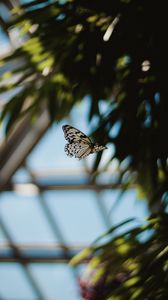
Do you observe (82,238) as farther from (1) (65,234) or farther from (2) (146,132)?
(2) (146,132)

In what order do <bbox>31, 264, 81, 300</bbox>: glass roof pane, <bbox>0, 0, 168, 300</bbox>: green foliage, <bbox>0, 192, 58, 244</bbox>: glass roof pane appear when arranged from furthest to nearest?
<bbox>31, 264, 81, 300</bbox>: glass roof pane < <bbox>0, 192, 58, 244</bbox>: glass roof pane < <bbox>0, 0, 168, 300</bbox>: green foliage

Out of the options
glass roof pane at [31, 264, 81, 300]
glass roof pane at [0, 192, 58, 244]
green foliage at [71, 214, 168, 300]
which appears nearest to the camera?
green foliage at [71, 214, 168, 300]

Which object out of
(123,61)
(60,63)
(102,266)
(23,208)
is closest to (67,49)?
(60,63)

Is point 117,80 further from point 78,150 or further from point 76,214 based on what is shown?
point 76,214

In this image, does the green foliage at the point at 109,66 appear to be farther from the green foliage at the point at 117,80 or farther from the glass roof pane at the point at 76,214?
the glass roof pane at the point at 76,214

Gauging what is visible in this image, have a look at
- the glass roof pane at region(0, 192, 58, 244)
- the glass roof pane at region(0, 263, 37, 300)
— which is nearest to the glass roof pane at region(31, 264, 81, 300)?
the glass roof pane at region(0, 263, 37, 300)

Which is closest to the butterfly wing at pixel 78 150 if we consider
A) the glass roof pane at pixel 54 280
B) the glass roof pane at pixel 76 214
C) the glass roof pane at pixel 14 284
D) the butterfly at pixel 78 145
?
the butterfly at pixel 78 145

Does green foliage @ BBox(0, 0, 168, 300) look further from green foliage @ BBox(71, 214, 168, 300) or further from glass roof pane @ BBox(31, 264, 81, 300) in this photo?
glass roof pane @ BBox(31, 264, 81, 300)
